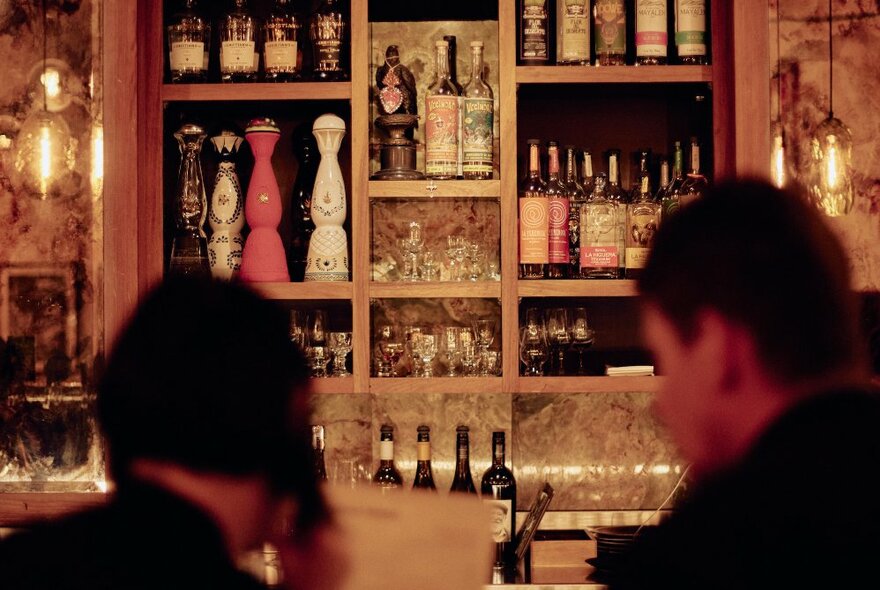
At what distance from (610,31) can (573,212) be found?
447 millimetres

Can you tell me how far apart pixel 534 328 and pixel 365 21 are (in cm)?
84

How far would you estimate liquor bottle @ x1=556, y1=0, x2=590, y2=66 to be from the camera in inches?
106

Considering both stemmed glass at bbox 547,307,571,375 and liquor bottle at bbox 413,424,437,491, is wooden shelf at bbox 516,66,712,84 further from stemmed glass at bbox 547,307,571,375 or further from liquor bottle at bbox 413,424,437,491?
liquor bottle at bbox 413,424,437,491

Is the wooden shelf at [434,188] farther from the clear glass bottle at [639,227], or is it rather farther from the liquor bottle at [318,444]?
the liquor bottle at [318,444]

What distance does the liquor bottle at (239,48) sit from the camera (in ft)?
8.82

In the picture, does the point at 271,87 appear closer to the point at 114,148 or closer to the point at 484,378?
the point at 114,148

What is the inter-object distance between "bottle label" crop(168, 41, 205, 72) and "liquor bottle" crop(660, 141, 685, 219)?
1176mm

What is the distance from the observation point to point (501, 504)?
2.70 m

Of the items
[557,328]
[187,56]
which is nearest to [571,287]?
[557,328]

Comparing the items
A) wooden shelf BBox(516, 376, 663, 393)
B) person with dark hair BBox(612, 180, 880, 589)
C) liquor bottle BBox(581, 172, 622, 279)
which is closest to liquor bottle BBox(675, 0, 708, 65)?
liquor bottle BBox(581, 172, 622, 279)

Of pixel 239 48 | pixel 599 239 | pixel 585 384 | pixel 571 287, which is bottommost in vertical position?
pixel 585 384

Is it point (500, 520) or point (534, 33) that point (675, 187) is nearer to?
point (534, 33)

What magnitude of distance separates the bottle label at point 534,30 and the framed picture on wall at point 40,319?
1.20m

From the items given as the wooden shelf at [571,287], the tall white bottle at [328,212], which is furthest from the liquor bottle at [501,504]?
the tall white bottle at [328,212]
